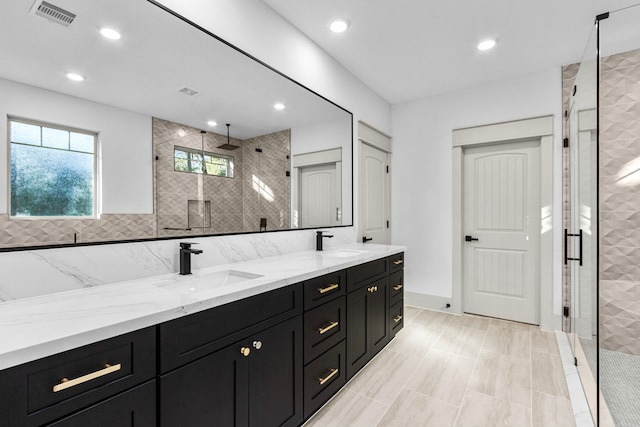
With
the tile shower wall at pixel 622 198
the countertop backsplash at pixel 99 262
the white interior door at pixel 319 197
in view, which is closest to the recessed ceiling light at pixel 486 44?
the tile shower wall at pixel 622 198

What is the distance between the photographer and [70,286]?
1.25m

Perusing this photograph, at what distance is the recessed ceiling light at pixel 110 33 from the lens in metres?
1.33

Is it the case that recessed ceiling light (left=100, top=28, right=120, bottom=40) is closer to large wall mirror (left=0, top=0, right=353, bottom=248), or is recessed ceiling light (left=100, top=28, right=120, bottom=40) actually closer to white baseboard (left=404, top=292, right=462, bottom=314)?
large wall mirror (left=0, top=0, right=353, bottom=248)

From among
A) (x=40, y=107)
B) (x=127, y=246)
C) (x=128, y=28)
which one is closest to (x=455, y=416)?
(x=127, y=246)

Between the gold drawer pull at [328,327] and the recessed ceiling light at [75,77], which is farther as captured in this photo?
the gold drawer pull at [328,327]

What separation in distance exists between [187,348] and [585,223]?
2.58 metres

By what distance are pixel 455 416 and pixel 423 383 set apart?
363 millimetres

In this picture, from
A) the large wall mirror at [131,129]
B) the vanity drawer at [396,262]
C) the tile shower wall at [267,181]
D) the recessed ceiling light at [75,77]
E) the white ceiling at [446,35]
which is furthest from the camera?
the vanity drawer at [396,262]

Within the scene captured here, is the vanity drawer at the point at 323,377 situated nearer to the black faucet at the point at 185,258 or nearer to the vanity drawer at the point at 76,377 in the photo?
the black faucet at the point at 185,258

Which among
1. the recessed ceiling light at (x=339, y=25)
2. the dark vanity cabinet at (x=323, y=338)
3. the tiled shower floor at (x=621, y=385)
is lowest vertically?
the tiled shower floor at (x=621, y=385)

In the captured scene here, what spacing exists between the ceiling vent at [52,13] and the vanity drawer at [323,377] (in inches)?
76.6

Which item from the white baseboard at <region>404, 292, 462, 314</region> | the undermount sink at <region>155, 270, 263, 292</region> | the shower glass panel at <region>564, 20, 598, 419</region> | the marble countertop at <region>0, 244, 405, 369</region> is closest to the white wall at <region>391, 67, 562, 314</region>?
the white baseboard at <region>404, 292, 462, 314</region>

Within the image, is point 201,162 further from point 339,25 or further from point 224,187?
point 339,25

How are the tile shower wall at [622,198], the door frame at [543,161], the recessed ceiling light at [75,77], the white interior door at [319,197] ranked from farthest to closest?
the door frame at [543,161], the white interior door at [319,197], the tile shower wall at [622,198], the recessed ceiling light at [75,77]
